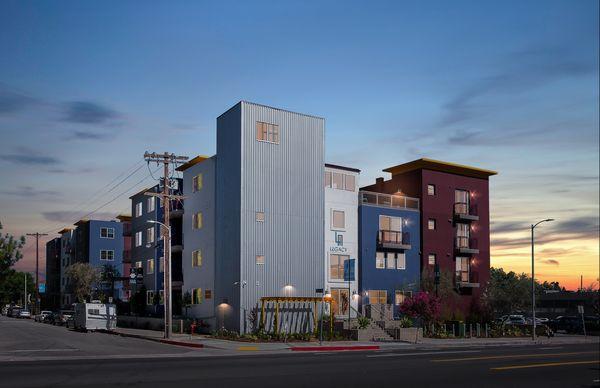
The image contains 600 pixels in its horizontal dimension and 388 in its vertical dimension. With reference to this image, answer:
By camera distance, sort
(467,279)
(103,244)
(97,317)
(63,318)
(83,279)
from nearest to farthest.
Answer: (97,317) < (467,279) < (63,318) < (83,279) < (103,244)

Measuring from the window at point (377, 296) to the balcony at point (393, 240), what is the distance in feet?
13.4

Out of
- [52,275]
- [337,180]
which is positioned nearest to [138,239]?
[337,180]

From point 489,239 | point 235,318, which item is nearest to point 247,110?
point 235,318

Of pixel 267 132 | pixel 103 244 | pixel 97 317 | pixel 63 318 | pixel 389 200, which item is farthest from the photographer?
pixel 103 244

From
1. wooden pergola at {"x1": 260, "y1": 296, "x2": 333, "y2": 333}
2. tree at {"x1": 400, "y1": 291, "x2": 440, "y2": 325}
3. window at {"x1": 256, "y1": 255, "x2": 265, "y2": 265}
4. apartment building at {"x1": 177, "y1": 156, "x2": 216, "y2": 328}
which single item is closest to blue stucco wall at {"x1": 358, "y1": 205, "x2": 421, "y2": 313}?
wooden pergola at {"x1": 260, "y1": 296, "x2": 333, "y2": 333}

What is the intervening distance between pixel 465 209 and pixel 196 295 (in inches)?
1130

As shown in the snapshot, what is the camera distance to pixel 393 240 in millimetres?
59969

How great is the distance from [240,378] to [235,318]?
28592 mm

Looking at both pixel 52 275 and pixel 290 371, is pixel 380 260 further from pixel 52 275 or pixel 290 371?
pixel 52 275

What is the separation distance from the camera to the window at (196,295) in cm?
→ 5534

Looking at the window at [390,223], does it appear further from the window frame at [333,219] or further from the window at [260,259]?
the window at [260,259]

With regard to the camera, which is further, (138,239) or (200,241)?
(138,239)

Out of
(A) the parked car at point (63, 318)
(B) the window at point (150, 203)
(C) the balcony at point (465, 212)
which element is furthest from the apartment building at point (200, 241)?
(C) the balcony at point (465, 212)

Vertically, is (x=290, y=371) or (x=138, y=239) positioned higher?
(x=138, y=239)
